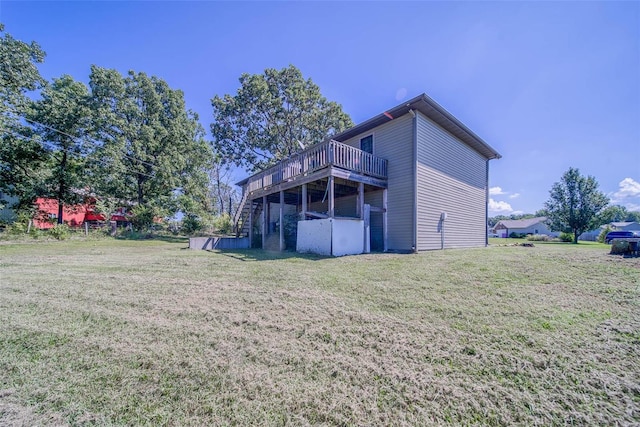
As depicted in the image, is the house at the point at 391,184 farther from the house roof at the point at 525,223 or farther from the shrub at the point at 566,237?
the house roof at the point at 525,223

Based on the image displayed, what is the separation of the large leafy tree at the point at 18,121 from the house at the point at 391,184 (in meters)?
16.6

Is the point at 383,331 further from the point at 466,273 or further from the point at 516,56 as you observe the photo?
the point at 516,56

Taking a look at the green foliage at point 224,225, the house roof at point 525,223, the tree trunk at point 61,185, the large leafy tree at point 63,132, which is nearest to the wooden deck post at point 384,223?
the green foliage at point 224,225

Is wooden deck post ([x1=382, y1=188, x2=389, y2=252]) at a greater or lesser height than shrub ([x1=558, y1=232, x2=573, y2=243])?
greater

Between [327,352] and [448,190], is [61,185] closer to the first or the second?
[327,352]

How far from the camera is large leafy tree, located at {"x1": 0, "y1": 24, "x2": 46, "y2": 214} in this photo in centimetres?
1498

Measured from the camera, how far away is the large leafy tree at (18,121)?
49.1ft

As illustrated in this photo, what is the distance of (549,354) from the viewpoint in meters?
2.36

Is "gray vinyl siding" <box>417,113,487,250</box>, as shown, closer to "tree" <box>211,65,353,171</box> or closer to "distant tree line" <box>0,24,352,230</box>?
"distant tree line" <box>0,24,352,230</box>

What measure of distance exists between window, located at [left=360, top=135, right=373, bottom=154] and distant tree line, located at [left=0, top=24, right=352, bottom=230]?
690cm

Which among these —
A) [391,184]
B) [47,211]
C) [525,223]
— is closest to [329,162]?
[391,184]

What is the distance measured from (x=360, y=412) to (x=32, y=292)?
6017 millimetres

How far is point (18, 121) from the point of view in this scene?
51.0 ft

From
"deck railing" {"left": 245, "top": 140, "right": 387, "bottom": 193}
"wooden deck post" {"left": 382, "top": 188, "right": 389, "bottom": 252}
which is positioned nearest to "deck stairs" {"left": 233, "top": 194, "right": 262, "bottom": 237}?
"deck railing" {"left": 245, "top": 140, "right": 387, "bottom": 193}
